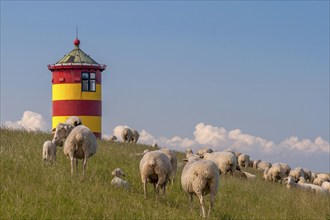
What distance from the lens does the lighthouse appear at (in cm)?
3169

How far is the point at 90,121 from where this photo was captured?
3169 cm

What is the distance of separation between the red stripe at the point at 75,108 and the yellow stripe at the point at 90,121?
0.19 metres

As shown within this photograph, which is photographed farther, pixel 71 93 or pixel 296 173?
pixel 71 93

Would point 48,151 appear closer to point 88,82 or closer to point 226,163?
point 226,163

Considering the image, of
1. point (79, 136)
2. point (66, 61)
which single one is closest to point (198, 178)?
point (79, 136)

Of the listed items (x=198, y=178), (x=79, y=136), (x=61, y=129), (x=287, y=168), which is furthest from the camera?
(x=287, y=168)

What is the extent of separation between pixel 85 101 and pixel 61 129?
15.2m

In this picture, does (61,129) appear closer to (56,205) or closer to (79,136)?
(79,136)

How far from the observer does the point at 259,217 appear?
1452 centimetres

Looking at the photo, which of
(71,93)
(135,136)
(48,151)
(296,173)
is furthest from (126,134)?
(48,151)

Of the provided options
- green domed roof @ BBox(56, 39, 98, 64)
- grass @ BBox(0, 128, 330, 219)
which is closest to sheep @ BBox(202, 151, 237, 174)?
grass @ BBox(0, 128, 330, 219)

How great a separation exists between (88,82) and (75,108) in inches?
69.7

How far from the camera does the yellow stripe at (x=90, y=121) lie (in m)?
31.6

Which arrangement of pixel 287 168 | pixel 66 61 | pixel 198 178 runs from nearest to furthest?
pixel 198 178 → pixel 287 168 → pixel 66 61
